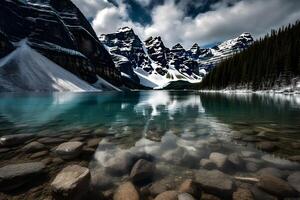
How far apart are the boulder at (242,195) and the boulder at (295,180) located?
1452 millimetres

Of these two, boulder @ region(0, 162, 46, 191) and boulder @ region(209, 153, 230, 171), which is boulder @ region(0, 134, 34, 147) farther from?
boulder @ region(209, 153, 230, 171)

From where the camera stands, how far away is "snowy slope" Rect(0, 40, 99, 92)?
380 feet

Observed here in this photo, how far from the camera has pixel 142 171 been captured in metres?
6.56

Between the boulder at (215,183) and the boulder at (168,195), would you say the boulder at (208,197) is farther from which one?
the boulder at (168,195)

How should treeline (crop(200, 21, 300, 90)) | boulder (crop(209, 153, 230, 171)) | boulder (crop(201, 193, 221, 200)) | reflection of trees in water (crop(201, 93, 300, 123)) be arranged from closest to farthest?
boulder (crop(201, 193, 221, 200))
boulder (crop(209, 153, 230, 171))
reflection of trees in water (crop(201, 93, 300, 123))
treeline (crop(200, 21, 300, 90))

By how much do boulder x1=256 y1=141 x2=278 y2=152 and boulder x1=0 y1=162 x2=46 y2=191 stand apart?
394 inches

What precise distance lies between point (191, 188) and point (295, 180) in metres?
3.43

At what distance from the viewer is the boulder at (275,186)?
511 centimetres

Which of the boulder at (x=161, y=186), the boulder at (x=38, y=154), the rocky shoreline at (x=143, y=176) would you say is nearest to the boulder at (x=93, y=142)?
the rocky shoreline at (x=143, y=176)

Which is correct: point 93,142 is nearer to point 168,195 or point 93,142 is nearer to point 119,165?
point 119,165

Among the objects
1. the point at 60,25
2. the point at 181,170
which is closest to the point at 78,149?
the point at 181,170

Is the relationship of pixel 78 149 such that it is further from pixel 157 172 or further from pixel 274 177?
pixel 274 177

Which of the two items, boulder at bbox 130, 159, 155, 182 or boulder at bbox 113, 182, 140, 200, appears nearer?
boulder at bbox 113, 182, 140, 200

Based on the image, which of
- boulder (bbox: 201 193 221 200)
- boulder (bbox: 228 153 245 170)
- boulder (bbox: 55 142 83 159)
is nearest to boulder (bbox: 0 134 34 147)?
boulder (bbox: 55 142 83 159)
